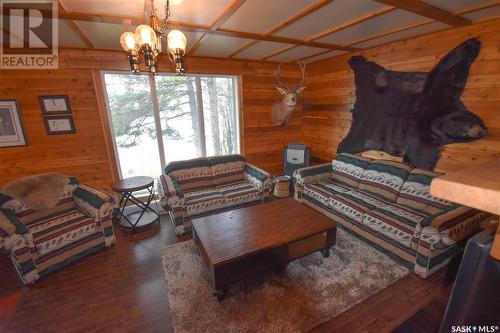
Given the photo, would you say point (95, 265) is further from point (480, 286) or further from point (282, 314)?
point (480, 286)

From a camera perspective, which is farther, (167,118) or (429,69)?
(167,118)

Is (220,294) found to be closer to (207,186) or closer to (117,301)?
(117,301)

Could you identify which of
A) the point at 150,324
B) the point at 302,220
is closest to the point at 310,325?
the point at 302,220

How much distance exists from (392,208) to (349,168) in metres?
0.97

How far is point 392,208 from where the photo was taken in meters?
2.62

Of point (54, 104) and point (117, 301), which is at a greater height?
point (54, 104)

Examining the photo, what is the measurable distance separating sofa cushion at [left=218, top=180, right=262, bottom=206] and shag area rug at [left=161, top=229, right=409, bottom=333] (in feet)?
3.10

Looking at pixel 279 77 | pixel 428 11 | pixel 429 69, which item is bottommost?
pixel 429 69

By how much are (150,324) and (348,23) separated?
10.9 ft

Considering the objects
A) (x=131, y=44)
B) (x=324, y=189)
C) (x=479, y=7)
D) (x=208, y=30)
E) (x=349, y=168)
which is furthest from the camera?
(x=349, y=168)

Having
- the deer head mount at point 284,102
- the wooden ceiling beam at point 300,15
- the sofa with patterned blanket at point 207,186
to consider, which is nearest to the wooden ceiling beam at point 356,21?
the wooden ceiling beam at point 300,15

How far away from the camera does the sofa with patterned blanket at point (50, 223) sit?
2.12m

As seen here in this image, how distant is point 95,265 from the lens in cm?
244

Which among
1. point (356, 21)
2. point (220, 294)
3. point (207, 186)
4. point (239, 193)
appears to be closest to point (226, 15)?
point (356, 21)
